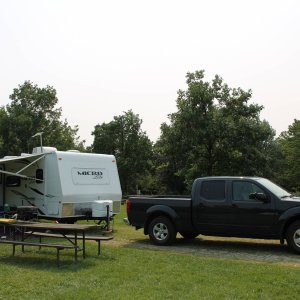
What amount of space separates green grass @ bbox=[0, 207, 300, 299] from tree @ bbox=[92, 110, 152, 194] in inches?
1812

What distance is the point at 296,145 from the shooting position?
2099 inches

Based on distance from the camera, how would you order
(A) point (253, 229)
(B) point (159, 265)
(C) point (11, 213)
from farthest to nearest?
(C) point (11, 213) < (A) point (253, 229) < (B) point (159, 265)

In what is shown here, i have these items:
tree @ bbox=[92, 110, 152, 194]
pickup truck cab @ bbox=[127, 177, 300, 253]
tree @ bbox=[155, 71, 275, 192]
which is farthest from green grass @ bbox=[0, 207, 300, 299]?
tree @ bbox=[92, 110, 152, 194]

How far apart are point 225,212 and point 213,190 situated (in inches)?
25.5

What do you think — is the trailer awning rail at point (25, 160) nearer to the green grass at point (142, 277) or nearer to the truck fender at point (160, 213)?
the truck fender at point (160, 213)

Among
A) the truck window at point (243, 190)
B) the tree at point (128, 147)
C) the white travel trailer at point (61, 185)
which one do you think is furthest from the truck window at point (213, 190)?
the tree at point (128, 147)

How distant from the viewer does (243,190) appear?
11.1m

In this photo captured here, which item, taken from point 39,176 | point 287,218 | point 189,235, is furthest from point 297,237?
point 39,176

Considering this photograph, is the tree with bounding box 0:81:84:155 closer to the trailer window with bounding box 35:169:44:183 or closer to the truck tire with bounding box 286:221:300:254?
the trailer window with bounding box 35:169:44:183

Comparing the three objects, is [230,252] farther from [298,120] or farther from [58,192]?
[298,120]

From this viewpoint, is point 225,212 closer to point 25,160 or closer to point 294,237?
point 294,237

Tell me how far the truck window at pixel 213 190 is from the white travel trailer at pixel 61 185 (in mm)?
3728

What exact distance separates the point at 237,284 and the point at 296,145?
4846cm

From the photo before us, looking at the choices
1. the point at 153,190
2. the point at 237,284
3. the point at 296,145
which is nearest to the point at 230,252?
the point at 237,284
